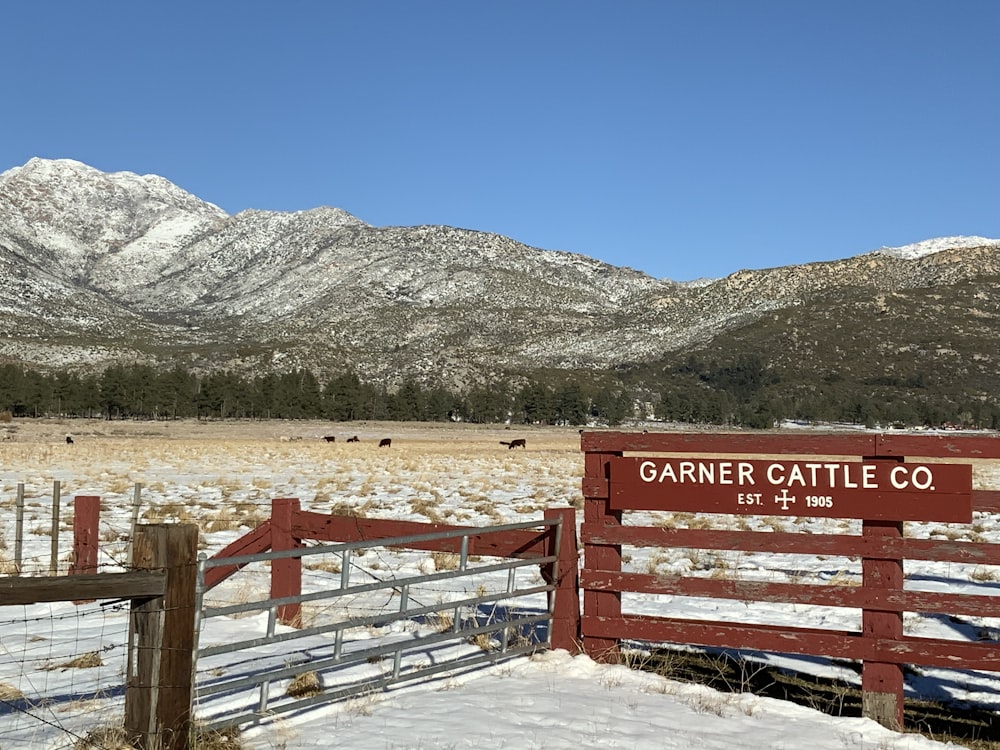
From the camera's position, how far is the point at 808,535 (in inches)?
295

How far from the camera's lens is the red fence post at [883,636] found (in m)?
6.91

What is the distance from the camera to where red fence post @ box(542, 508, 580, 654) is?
8.43 m

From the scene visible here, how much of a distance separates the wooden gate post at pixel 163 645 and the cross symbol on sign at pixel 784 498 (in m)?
4.46

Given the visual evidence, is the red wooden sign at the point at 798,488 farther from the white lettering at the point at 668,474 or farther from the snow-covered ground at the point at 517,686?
the snow-covered ground at the point at 517,686

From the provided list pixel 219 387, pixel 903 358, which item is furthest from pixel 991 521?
pixel 903 358

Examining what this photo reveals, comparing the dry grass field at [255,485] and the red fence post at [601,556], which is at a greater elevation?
the red fence post at [601,556]

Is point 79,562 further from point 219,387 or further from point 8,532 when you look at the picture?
point 219,387

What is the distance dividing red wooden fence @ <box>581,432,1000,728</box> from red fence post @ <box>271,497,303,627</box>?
2948mm

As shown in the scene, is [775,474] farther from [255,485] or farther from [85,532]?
[255,485]

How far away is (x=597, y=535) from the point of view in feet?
26.7

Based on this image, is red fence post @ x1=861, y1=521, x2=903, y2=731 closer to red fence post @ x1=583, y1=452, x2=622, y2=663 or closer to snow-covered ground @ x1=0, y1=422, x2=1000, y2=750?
snow-covered ground @ x1=0, y1=422, x2=1000, y2=750

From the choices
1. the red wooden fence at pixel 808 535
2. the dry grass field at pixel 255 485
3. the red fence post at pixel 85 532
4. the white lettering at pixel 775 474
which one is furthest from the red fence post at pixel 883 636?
the dry grass field at pixel 255 485

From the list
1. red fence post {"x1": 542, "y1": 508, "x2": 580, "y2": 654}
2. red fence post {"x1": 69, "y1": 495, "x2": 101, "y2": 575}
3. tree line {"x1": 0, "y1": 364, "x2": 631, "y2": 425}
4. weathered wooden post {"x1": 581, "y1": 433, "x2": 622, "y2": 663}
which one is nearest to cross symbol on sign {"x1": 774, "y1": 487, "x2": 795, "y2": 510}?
weathered wooden post {"x1": 581, "y1": 433, "x2": 622, "y2": 663}

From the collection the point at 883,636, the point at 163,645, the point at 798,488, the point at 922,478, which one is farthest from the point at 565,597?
the point at 163,645
